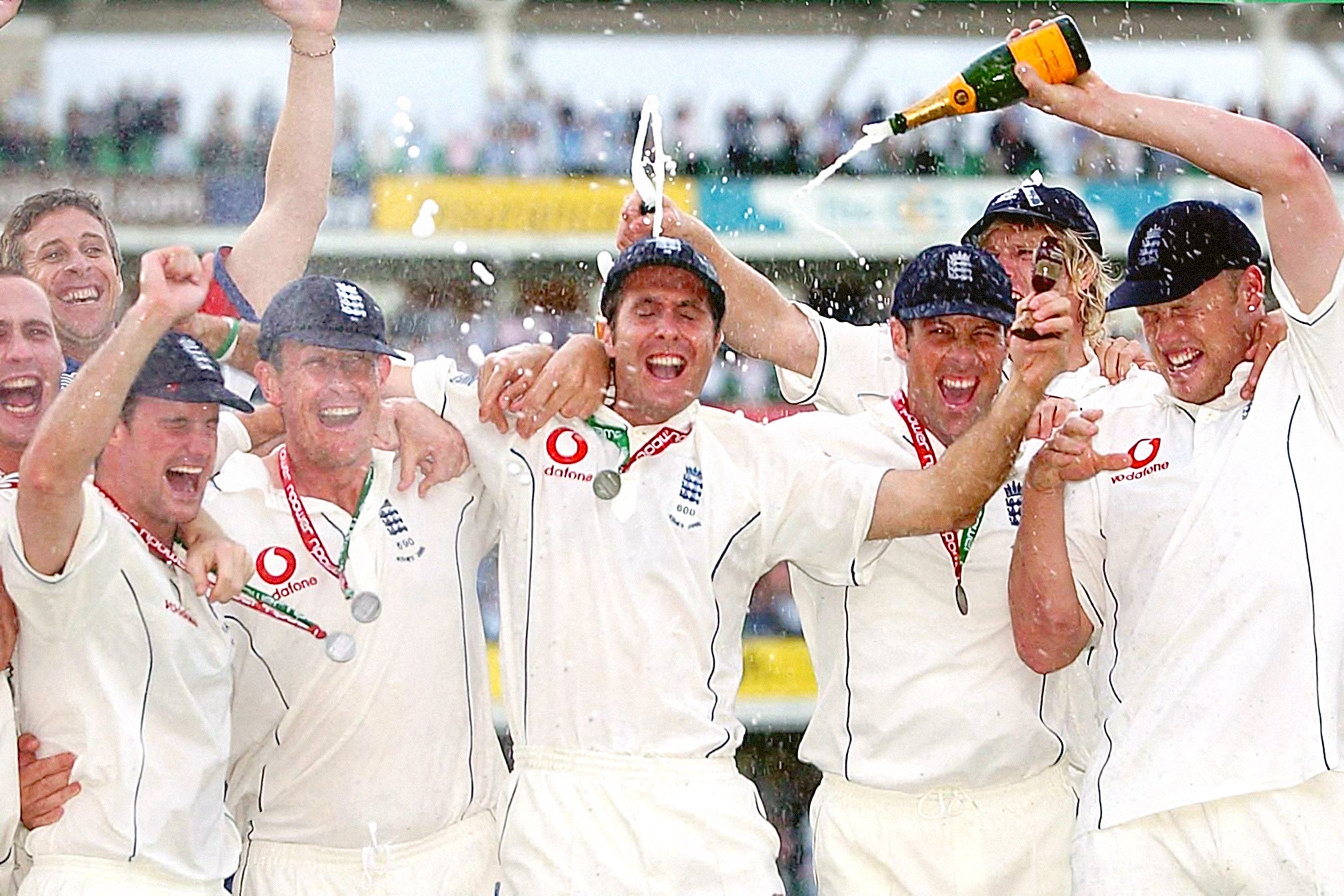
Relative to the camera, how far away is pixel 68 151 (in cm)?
1549

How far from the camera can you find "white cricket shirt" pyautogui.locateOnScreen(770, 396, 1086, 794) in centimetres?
470

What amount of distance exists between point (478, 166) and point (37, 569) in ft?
36.8

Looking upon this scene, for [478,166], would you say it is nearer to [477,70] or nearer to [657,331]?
[477,70]

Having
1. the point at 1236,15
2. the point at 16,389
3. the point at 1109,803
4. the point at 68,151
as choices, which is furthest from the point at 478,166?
the point at 1109,803

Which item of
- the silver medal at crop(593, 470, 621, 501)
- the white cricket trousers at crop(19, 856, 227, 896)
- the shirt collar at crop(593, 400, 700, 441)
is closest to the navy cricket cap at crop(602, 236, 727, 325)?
the shirt collar at crop(593, 400, 700, 441)

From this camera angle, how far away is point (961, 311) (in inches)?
183

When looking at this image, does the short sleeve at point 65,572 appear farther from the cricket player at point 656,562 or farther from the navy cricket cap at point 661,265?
the navy cricket cap at point 661,265

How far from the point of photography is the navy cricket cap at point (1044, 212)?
17.1ft

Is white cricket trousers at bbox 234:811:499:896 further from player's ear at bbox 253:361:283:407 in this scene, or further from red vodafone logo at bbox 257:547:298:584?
player's ear at bbox 253:361:283:407

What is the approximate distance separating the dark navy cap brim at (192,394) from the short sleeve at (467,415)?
58 centimetres

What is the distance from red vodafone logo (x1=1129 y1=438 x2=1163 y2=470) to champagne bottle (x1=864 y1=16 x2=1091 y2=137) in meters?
0.93

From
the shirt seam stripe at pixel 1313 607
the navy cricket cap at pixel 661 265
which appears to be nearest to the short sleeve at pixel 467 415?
the navy cricket cap at pixel 661 265

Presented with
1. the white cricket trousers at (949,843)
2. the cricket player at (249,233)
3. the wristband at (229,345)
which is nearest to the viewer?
the white cricket trousers at (949,843)

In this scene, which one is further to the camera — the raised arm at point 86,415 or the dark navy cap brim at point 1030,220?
the dark navy cap brim at point 1030,220
